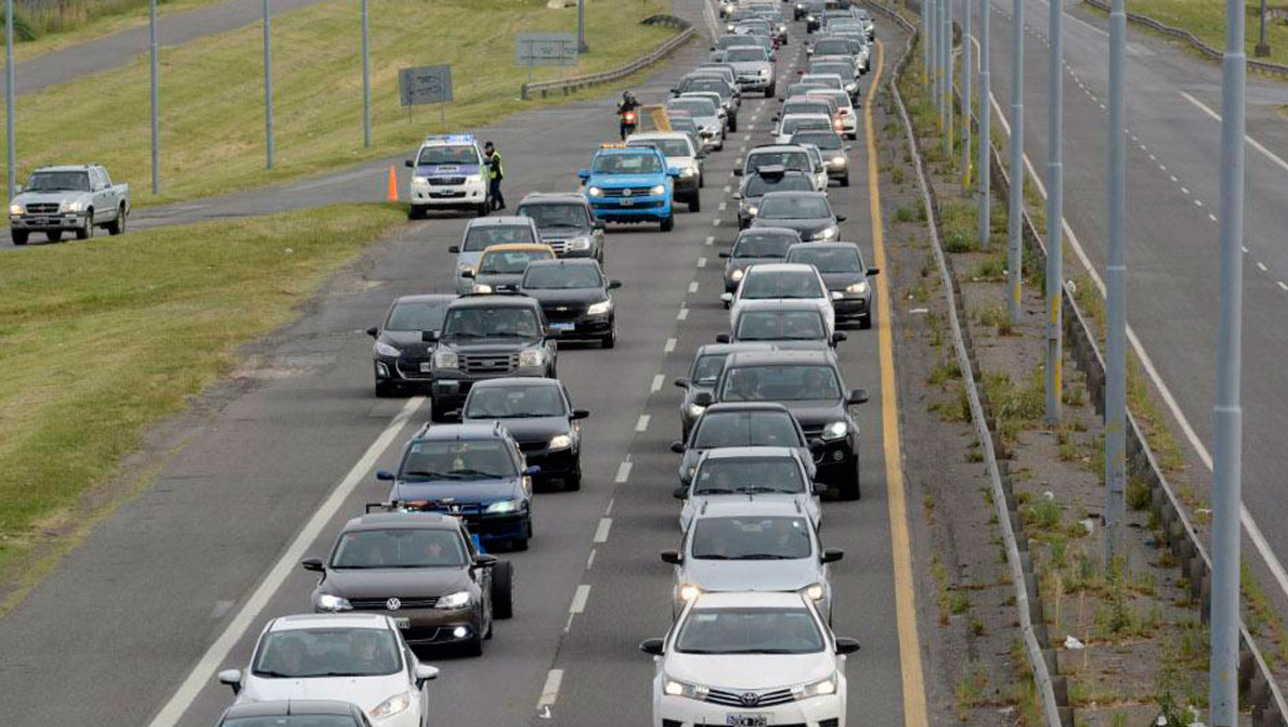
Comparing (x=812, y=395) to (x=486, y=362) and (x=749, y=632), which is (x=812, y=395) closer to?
(x=486, y=362)

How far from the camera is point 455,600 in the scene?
1010 inches

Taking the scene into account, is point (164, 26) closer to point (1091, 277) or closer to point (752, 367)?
point (1091, 277)

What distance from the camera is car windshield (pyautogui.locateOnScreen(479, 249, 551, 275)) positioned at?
49906 millimetres

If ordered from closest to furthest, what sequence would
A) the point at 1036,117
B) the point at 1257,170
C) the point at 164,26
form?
the point at 1257,170
the point at 1036,117
the point at 164,26

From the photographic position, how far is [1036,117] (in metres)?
94.4

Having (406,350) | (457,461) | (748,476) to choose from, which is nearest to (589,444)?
(406,350)

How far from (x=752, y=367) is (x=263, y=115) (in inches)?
3510

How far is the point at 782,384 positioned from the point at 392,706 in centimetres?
1489

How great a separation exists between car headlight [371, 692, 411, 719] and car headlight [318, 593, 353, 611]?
12.9ft

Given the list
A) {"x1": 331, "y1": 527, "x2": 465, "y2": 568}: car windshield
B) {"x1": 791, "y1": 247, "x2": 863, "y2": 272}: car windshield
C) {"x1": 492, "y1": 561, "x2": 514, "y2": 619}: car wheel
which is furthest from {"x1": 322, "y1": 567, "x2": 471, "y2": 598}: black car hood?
{"x1": 791, "y1": 247, "x2": 863, "y2": 272}: car windshield

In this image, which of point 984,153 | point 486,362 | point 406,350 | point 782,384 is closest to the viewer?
point 782,384

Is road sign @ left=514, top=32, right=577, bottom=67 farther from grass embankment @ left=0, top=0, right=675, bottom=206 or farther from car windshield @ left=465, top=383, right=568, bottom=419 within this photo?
car windshield @ left=465, top=383, right=568, bottom=419

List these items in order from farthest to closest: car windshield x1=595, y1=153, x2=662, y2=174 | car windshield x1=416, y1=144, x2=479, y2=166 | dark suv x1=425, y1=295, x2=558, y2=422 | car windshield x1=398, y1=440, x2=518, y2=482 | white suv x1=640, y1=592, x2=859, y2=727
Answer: car windshield x1=416, y1=144, x2=479, y2=166 < car windshield x1=595, y1=153, x2=662, y2=174 < dark suv x1=425, y1=295, x2=558, y2=422 < car windshield x1=398, y1=440, x2=518, y2=482 < white suv x1=640, y1=592, x2=859, y2=727

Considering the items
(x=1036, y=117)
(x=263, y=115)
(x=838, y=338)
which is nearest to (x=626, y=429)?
(x=838, y=338)
